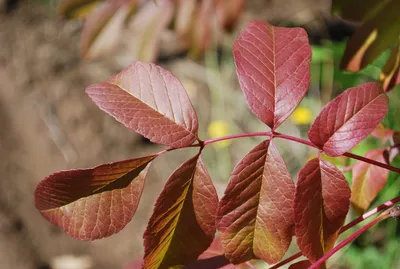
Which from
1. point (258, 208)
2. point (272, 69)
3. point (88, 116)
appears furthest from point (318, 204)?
point (88, 116)

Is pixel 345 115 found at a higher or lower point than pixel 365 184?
higher

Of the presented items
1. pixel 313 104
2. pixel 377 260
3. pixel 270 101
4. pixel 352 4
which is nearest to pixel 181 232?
pixel 270 101

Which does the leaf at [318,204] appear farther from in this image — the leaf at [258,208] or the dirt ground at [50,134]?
the dirt ground at [50,134]

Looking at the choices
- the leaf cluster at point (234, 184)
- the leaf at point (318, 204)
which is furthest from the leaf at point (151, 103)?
the leaf at point (318, 204)

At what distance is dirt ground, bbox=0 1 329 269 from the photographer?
2766mm

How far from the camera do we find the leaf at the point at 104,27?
1.34 meters

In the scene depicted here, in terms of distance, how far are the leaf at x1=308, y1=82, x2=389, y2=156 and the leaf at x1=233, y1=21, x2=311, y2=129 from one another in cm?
4

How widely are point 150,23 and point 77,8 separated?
184 mm

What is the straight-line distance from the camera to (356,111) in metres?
0.63

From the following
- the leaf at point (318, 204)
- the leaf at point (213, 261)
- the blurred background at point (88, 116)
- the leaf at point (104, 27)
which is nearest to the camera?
the leaf at point (318, 204)

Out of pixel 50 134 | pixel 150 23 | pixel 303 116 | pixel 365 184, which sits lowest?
pixel 303 116

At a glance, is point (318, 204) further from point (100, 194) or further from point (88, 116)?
point (88, 116)

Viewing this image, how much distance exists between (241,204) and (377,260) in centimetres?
147

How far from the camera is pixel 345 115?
0.63 meters
